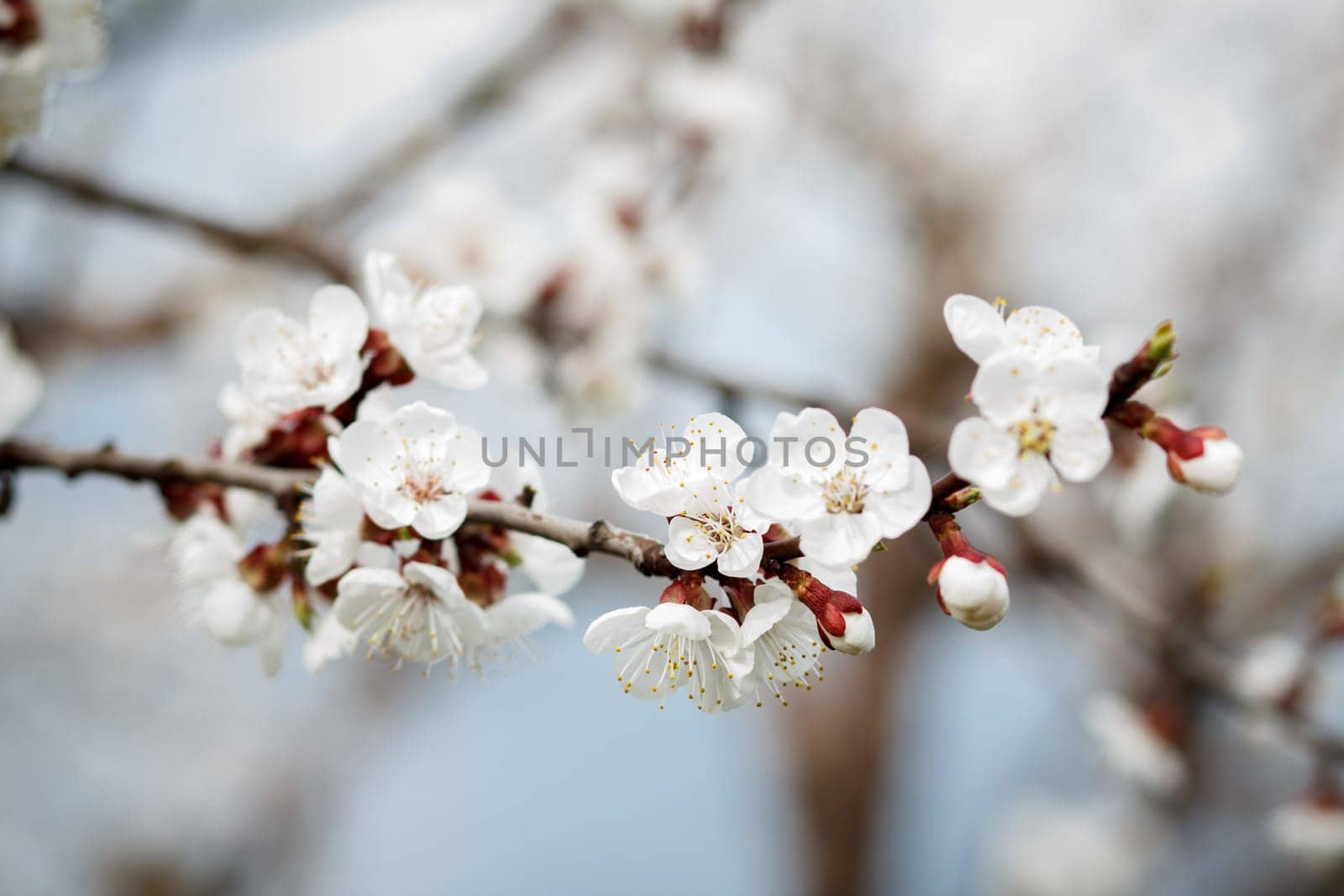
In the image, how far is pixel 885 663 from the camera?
5688mm

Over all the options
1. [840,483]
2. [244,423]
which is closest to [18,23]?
[244,423]

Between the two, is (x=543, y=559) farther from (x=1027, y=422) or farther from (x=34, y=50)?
(x=34, y=50)

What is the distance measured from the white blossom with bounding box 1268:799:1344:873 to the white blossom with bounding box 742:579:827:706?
1.69 meters

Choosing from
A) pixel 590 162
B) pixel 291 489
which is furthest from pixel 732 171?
pixel 291 489

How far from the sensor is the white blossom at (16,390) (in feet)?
3.80

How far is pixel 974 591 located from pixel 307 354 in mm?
782

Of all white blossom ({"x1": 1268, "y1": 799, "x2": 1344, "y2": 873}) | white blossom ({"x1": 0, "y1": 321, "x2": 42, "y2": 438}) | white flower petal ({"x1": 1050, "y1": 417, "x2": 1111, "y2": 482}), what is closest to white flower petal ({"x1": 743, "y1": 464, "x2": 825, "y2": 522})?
white flower petal ({"x1": 1050, "y1": 417, "x2": 1111, "y2": 482})

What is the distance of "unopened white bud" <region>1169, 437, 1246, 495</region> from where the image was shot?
0.78m

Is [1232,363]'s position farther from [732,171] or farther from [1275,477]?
[732,171]

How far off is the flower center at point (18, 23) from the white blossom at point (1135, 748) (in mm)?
2514

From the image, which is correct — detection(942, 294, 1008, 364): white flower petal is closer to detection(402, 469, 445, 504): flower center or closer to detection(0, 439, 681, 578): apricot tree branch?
detection(0, 439, 681, 578): apricot tree branch

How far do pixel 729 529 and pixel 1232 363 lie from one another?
4394 mm

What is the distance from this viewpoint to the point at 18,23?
1.25 metres

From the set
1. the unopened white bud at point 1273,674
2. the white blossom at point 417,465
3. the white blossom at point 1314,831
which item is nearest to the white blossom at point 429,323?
the white blossom at point 417,465
